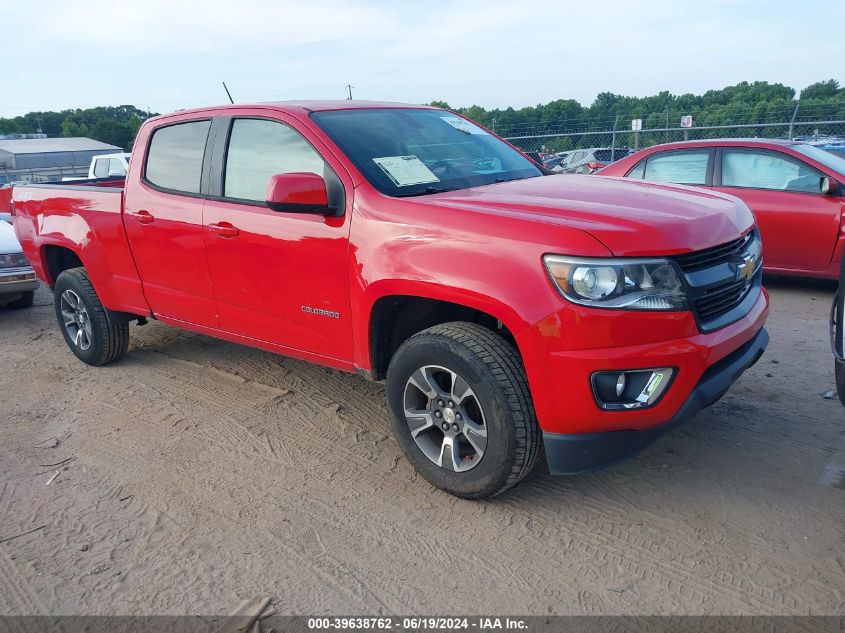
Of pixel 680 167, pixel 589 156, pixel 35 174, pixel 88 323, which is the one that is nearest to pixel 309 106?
pixel 88 323

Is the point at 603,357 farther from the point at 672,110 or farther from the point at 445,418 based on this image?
the point at 672,110

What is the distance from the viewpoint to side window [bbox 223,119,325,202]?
3662 mm

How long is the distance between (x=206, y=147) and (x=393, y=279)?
180cm

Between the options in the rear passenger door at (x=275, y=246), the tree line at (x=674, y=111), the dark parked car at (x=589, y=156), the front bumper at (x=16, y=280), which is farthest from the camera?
the dark parked car at (x=589, y=156)

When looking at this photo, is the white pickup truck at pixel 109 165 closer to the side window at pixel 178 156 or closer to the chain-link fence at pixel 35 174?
the side window at pixel 178 156

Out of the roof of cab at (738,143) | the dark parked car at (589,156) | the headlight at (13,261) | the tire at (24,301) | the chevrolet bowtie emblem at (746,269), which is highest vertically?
the roof of cab at (738,143)

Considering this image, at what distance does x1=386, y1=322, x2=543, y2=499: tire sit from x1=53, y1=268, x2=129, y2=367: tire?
2.87 metres

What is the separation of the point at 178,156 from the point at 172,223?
0.48 metres

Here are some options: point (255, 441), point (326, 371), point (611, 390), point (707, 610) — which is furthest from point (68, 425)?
point (707, 610)

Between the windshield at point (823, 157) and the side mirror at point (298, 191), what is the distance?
5259 mm

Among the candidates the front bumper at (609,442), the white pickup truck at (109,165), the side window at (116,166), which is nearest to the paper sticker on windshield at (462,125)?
the front bumper at (609,442)

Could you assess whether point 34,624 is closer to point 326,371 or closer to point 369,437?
point 369,437

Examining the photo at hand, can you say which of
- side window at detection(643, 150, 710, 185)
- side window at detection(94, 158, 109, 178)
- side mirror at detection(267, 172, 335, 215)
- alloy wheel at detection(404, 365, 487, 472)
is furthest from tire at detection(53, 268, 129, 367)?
side window at detection(94, 158, 109, 178)

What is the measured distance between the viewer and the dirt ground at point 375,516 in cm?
262
